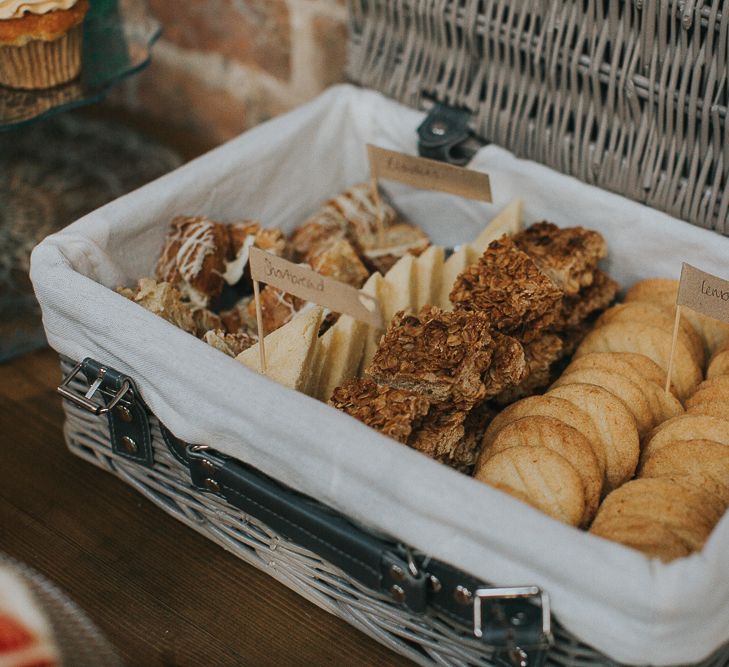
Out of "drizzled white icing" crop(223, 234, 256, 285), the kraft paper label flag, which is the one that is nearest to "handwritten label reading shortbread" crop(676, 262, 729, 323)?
the kraft paper label flag

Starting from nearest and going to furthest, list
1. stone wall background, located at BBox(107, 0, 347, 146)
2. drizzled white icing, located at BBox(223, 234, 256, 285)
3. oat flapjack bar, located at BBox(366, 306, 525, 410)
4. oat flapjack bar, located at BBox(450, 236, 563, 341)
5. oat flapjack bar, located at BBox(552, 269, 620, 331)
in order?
oat flapjack bar, located at BBox(366, 306, 525, 410) → oat flapjack bar, located at BBox(450, 236, 563, 341) → oat flapjack bar, located at BBox(552, 269, 620, 331) → drizzled white icing, located at BBox(223, 234, 256, 285) → stone wall background, located at BBox(107, 0, 347, 146)

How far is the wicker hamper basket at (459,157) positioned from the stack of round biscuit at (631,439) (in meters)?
0.13

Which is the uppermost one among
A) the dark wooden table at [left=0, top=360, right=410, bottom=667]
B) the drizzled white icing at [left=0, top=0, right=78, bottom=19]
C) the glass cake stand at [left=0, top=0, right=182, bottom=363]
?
the drizzled white icing at [left=0, top=0, right=78, bottom=19]

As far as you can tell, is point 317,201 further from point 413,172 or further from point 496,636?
point 496,636

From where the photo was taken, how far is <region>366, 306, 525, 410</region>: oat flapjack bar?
0.95 meters

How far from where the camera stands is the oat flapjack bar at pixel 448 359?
0.95m

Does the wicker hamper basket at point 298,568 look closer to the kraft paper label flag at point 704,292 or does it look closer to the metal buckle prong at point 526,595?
the metal buckle prong at point 526,595

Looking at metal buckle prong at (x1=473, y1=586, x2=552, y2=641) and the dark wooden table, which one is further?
the dark wooden table

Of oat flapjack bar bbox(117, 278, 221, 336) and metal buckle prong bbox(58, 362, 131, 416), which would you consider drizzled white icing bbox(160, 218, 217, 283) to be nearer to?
oat flapjack bar bbox(117, 278, 221, 336)

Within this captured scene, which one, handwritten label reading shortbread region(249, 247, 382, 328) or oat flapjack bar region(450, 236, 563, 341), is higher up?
handwritten label reading shortbread region(249, 247, 382, 328)

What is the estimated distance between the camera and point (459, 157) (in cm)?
141

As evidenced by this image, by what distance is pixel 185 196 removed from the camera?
1292 mm

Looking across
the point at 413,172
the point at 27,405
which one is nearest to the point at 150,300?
the point at 27,405

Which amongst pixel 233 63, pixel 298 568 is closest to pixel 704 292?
pixel 298 568
